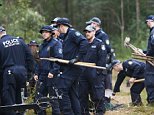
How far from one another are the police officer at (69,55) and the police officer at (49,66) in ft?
0.59

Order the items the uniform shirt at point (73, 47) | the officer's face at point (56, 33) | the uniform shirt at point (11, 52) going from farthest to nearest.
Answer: the officer's face at point (56, 33) → the uniform shirt at point (73, 47) → the uniform shirt at point (11, 52)

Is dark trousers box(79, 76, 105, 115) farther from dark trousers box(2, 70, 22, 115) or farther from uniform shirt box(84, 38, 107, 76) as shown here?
dark trousers box(2, 70, 22, 115)

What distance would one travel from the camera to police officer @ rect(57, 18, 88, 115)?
867 centimetres

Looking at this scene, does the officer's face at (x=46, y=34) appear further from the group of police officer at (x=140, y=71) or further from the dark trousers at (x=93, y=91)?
the group of police officer at (x=140, y=71)

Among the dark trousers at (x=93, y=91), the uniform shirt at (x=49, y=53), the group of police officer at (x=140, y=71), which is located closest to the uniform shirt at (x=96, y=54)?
the dark trousers at (x=93, y=91)

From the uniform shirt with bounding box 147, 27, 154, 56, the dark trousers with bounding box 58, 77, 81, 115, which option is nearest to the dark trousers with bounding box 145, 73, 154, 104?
the uniform shirt with bounding box 147, 27, 154, 56

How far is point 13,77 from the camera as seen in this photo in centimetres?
855

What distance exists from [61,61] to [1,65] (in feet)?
3.83

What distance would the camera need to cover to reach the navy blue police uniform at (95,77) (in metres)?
9.30

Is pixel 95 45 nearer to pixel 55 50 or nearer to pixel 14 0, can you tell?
pixel 55 50

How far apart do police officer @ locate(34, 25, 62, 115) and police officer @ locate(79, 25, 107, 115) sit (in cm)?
70

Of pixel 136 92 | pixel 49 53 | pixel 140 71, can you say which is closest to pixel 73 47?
pixel 49 53

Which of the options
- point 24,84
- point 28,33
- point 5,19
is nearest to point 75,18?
point 28,33

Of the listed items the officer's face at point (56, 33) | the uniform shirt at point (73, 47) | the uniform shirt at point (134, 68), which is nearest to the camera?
the uniform shirt at point (73, 47)
